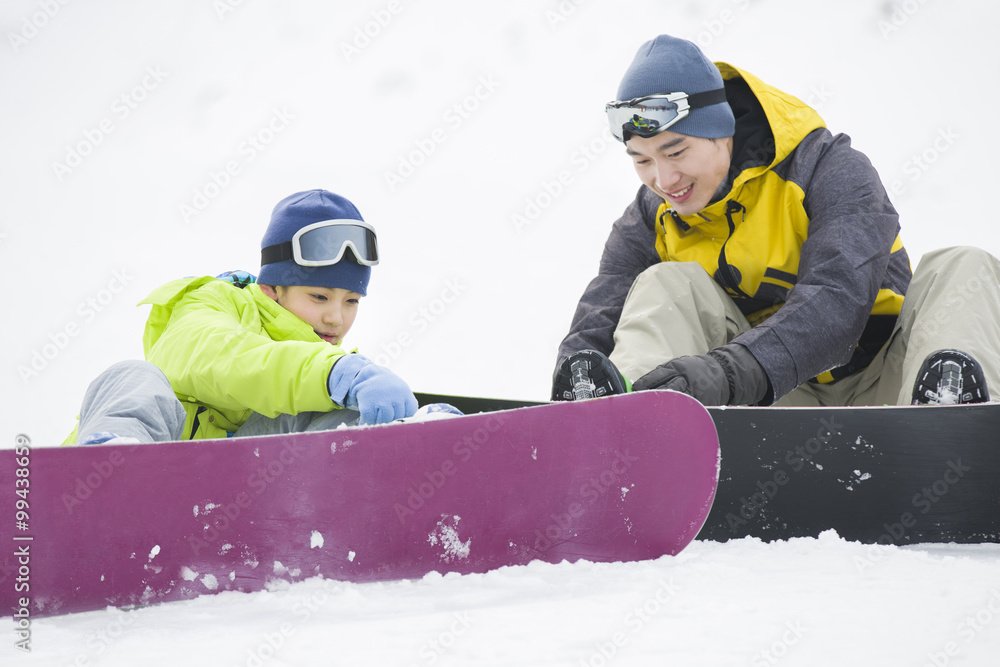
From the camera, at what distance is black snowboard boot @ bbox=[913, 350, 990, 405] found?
5.41ft

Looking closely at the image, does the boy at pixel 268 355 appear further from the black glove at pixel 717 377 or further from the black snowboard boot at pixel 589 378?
the black glove at pixel 717 377

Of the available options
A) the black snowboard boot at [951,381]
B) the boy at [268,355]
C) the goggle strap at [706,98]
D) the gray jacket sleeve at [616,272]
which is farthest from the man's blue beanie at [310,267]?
the black snowboard boot at [951,381]

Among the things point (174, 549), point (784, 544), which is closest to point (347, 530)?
point (174, 549)

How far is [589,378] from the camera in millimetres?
1651

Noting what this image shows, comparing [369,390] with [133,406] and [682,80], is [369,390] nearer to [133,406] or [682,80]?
[133,406]

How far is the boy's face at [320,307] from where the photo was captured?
1.96 metres

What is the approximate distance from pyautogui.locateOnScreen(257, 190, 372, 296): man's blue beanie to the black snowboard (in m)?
0.89

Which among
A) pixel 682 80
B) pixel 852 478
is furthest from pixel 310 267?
pixel 852 478

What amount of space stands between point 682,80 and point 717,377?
0.74 meters

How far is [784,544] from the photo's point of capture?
4.96 feet

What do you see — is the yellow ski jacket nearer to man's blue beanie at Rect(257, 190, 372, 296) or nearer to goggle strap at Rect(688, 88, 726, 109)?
goggle strap at Rect(688, 88, 726, 109)

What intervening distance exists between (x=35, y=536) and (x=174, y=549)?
19cm

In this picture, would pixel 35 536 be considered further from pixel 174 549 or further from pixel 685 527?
pixel 685 527

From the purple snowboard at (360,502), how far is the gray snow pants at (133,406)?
8.3 inches
